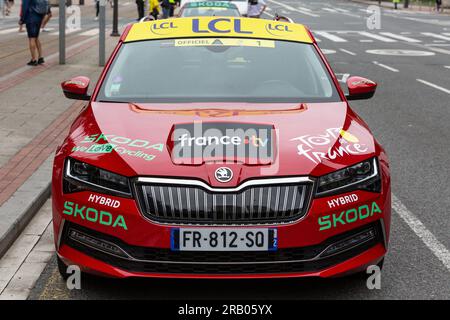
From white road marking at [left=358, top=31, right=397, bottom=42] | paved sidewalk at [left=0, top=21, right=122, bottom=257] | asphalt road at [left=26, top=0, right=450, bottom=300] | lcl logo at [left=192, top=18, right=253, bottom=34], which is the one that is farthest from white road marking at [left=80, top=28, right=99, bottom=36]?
lcl logo at [left=192, top=18, right=253, bottom=34]

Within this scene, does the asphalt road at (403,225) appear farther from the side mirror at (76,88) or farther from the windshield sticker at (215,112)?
the side mirror at (76,88)

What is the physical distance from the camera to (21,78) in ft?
50.0

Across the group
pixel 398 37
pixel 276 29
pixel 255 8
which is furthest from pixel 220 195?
pixel 398 37

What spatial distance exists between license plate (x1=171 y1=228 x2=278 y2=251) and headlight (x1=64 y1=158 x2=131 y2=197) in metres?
0.36

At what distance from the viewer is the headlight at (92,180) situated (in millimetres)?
4488

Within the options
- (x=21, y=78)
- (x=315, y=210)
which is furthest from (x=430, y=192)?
(x=21, y=78)

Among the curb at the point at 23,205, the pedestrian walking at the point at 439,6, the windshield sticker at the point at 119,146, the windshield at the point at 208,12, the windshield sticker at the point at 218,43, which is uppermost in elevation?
the windshield sticker at the point at 218,43

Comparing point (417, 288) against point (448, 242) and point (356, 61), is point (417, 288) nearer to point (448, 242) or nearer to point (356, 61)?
point (448, 242)

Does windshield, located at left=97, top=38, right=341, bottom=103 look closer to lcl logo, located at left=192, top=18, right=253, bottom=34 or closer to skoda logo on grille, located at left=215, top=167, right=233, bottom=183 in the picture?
lcl logo, located at left=192, top=18, right=253, bottom=34

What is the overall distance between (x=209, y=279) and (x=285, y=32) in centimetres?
271

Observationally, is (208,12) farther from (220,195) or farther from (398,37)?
(220,195)

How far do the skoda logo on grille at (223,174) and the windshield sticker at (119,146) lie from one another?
358 mm

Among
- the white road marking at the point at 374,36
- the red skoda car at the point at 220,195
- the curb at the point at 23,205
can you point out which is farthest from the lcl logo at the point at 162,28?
the white road marking at the point at 374,36
